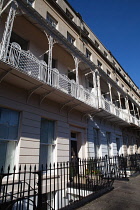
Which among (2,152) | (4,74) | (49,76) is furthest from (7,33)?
(2,152)

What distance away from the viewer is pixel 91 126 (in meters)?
11.1

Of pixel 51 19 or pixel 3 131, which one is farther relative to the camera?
pixel 51 19

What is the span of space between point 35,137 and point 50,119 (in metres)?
1.55

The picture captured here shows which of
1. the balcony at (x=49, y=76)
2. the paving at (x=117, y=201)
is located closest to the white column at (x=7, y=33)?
the balcony at (x=49, y=76)

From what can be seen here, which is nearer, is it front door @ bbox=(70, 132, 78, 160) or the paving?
the paving

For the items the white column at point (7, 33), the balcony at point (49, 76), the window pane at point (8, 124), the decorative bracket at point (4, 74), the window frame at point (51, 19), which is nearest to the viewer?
the white column at point (7, 33)

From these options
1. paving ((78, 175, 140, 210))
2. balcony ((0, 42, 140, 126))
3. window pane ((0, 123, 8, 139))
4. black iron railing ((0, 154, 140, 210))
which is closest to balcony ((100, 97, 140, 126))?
balcony ((0, 42, 140, 126))

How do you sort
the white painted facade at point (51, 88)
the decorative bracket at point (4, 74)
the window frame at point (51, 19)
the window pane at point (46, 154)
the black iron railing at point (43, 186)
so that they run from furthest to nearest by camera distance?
the window frame at point (51, 19), the window pane at point (46, 154), the white painted facade at point (51, 88), the decorative bracket at point (4, 74), the black iron railing at point (43, 186)

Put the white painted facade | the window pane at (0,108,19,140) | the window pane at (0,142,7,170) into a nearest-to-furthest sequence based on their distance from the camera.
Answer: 1. the window pane at (0,142,7,170)
2. the window pane at (0,108,19,140)
3. the white painted facade

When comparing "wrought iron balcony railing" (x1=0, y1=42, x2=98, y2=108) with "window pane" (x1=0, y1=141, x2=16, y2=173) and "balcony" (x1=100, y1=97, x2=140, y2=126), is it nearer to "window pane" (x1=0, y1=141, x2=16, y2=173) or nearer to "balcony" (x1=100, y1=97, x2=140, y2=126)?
"balcony" (x1=100, y1=97, x2=140, y2=126)

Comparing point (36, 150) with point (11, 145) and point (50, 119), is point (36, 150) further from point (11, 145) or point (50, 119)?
point (50, 119)

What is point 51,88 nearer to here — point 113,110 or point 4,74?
point 4,74

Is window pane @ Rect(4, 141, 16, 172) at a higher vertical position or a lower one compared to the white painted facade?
lower

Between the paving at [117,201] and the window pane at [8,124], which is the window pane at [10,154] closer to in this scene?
the window pane at [8,124]
